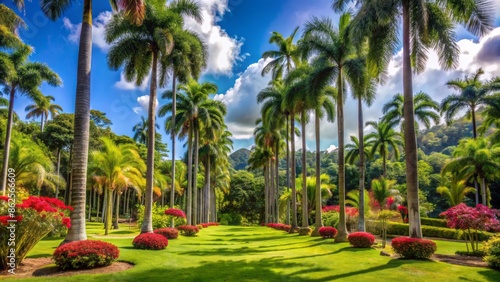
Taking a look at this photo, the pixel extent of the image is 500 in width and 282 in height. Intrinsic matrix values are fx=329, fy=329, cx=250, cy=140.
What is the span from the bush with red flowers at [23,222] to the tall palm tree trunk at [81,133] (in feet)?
3.06

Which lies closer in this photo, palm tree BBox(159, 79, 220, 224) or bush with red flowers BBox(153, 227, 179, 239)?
bush with red flowers BBox(153, 227, 179, 239)

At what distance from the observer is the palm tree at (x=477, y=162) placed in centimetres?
2771

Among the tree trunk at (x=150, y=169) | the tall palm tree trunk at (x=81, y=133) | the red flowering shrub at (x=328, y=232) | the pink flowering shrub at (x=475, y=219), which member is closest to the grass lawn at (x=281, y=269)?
the tall palm tree trunk at (x=81, y=133)

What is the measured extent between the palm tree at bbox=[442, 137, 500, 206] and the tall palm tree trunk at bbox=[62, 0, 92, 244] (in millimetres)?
29900

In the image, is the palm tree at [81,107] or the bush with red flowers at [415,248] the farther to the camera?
the bush with red flowers at [415,248]

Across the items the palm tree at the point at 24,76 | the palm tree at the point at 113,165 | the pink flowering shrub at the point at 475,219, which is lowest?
the pink flowering shrub at the point at 475,219

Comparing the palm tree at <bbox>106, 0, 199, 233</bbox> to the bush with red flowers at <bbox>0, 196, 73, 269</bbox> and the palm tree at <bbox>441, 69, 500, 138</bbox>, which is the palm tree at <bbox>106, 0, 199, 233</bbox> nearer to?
the bush with red flowers at <bbox>0, 196, 73, 269</bbox>

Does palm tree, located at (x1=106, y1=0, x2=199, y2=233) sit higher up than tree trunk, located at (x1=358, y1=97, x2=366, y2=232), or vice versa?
palm tree, located at (x1=106, y1=0, x2=199, y2=233)

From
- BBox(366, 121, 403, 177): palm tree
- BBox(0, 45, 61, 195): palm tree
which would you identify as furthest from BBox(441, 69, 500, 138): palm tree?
BBox(0, 45, 61, 195): palm tree

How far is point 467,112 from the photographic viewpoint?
33.9m

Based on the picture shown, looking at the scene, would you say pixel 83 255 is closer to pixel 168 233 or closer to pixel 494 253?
pixel 168 233

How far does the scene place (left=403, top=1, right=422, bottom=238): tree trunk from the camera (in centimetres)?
1398

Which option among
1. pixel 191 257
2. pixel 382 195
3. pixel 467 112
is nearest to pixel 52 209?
pixel 191 257

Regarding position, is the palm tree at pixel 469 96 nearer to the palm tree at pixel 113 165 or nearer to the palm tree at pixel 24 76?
the palm tree at pixel 113 165
